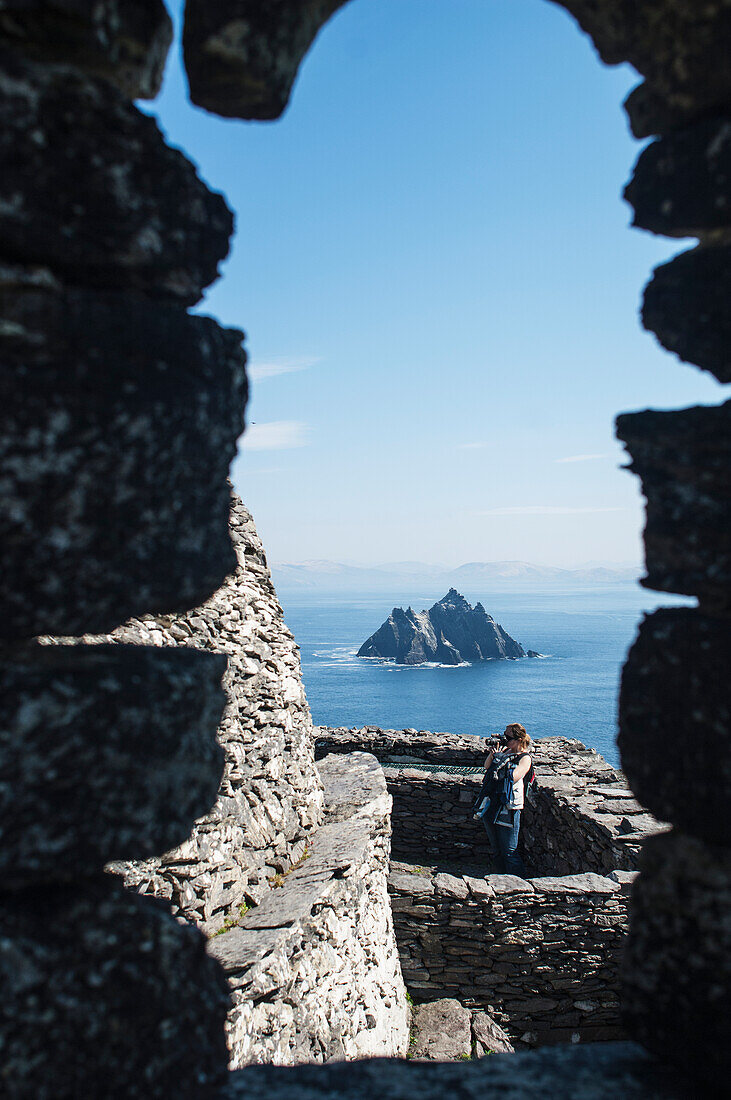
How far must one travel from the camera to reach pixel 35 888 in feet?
6.99

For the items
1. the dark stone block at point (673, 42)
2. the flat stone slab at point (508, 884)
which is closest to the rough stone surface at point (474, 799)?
the flat stone slab at point (508, 884)

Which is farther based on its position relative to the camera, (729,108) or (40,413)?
(729,108)

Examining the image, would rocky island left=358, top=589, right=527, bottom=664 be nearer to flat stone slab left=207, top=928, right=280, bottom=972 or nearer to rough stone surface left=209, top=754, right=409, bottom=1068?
rough stone surface left=209, top=754, right=409, bottom=1068

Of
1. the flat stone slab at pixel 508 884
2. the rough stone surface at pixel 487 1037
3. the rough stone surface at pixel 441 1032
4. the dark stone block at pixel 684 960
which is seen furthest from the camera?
the flat stone slab at pixel 508 884

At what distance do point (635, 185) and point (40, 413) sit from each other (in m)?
2.32

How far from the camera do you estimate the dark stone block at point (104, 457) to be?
1970mm

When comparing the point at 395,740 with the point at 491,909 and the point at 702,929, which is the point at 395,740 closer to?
the point at 491,909

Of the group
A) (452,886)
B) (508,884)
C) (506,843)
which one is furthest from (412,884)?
(506,843)

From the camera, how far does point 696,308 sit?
2.41m

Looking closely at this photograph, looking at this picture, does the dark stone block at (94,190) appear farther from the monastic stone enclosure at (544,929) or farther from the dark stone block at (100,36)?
the monastic stone enclosure at (544,929)

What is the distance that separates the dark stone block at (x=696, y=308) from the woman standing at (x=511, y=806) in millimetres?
9387

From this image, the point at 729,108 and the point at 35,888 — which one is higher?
the point at 729,108

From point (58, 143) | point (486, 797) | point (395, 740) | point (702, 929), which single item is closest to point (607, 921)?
point (486, 797)

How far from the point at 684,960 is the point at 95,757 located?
6.84 ft
